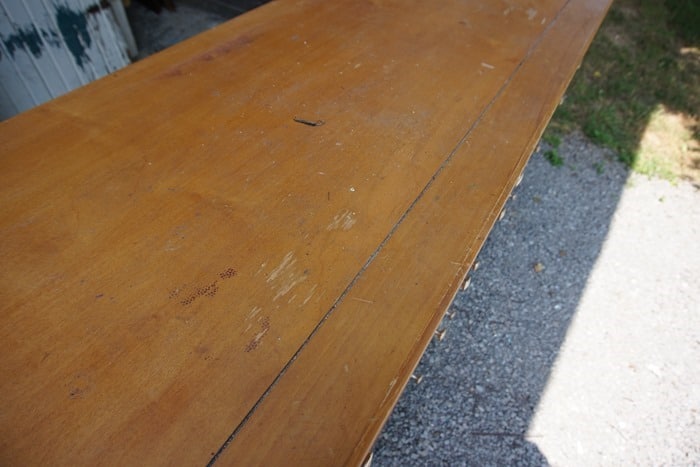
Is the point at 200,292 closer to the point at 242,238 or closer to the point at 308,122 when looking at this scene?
the point at 242,238

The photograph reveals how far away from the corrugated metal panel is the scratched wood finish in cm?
146

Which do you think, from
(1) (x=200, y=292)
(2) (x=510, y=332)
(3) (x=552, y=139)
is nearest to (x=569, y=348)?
(2) (x=510, y=332)

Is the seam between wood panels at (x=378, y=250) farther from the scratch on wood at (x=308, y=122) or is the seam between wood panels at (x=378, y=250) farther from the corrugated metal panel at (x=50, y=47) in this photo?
the corrugated metal panel at (x=50, y=47)

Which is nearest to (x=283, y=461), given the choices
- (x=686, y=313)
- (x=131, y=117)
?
(x=131, y=117)

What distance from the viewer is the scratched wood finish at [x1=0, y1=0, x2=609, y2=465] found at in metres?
0.65

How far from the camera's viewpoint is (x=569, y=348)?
206 cm

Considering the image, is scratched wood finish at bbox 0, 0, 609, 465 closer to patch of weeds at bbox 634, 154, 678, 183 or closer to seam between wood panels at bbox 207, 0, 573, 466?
seam between wood panels at bbox 207, 0, 573, 466

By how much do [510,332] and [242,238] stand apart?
1668 mm

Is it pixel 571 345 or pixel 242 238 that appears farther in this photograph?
pixel 571 345

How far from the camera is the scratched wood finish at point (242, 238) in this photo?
0.65m

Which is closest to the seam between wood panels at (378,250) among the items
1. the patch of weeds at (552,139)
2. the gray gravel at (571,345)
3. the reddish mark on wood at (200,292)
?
the reddish mark on wood at (200,292)

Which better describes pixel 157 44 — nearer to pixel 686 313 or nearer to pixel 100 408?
pixel 100 408

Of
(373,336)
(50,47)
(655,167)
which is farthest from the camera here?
(655,167)

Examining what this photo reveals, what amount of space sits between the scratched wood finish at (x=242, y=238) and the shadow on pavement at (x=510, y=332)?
100 centimetres
